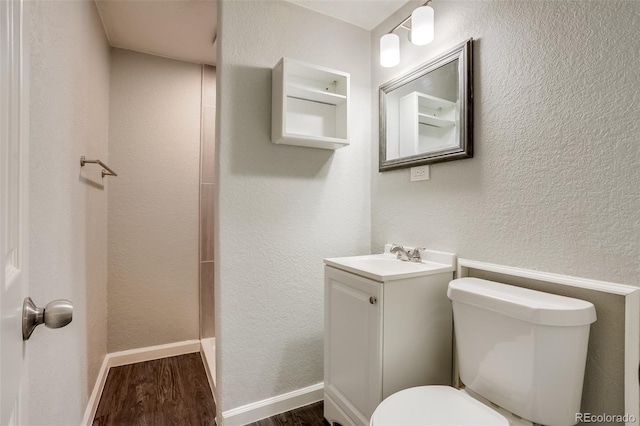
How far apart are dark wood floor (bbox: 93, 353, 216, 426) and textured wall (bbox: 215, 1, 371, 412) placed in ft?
1.01

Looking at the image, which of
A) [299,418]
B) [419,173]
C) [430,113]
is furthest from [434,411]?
[430,113]

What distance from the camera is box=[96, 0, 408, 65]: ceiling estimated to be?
1.75 metres

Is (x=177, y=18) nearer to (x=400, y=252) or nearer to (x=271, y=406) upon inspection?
(x=400, y=252)

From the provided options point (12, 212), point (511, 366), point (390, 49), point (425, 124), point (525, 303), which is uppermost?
point (390, 49)

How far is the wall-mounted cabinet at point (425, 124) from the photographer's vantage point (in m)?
1.48

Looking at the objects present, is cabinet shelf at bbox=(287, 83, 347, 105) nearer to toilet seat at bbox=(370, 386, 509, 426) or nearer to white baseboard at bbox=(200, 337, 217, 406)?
toilet seat at bbox=(370, 386, 509, 426)

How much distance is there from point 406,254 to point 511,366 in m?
0.69

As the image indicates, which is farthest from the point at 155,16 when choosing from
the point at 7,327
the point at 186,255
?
the point at 7,327

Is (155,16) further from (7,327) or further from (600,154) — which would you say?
(600,154)

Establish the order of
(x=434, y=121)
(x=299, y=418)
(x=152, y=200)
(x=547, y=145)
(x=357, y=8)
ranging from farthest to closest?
(x=152, y=200)
(x=357, y=8)
(x=299, y=418)
(x=434, y=121)
(x=547, y=145)

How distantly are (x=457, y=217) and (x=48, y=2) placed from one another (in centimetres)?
175

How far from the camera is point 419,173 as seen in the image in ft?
5.36

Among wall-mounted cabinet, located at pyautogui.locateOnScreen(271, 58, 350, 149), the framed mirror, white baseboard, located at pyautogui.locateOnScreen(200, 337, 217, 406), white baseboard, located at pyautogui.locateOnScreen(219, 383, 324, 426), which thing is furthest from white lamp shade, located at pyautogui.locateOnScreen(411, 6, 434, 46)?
white baseboard, located at pyautogui.locateOnScreen(200, 337, 217, 406)

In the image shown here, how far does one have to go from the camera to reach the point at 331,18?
1.87 metres
